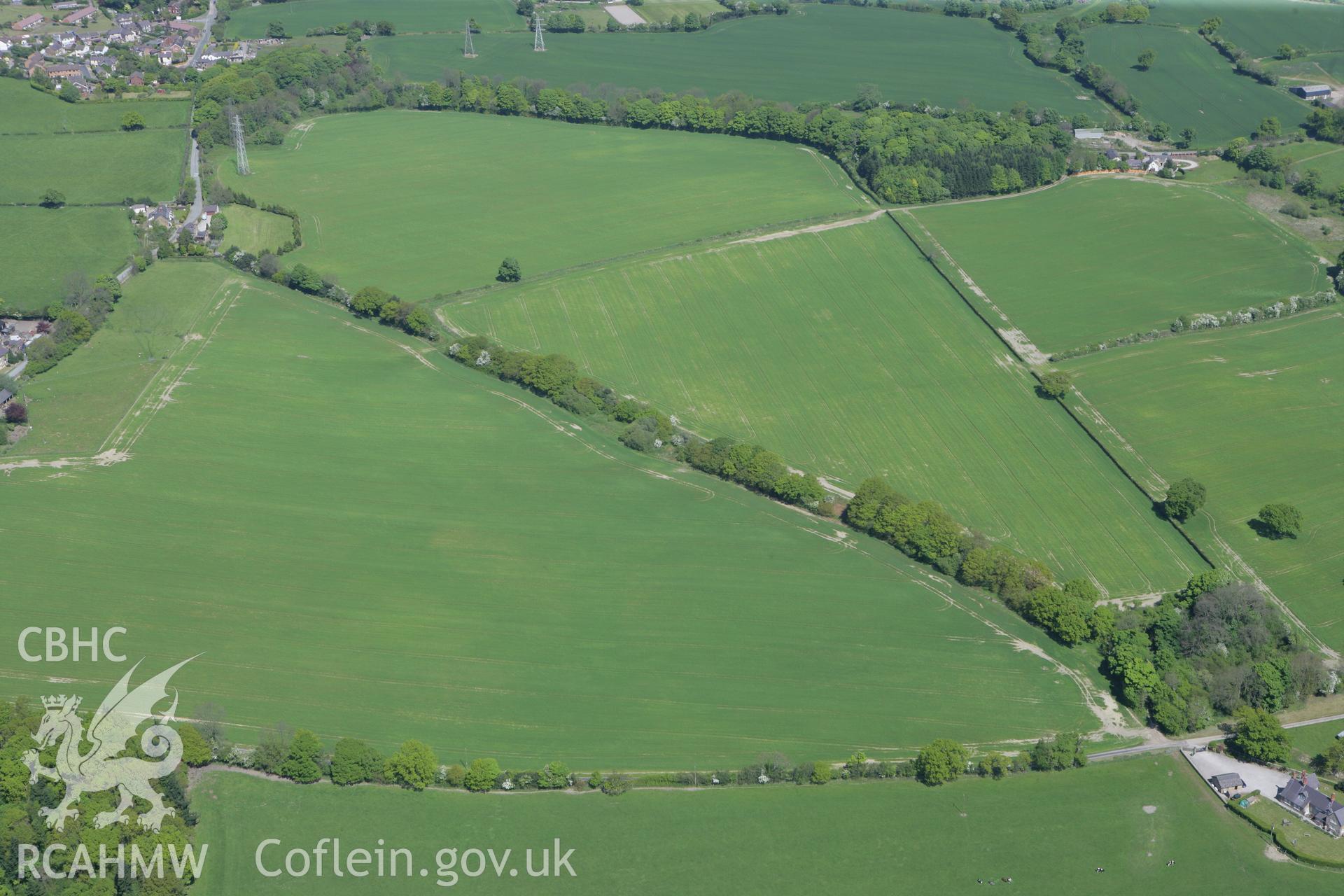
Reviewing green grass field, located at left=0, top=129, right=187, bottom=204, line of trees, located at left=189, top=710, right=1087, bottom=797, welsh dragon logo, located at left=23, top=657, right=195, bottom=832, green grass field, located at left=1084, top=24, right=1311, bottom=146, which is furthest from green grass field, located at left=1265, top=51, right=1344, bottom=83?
welsh dragon logo, located at left=23, top=657, right=195, bottom=832

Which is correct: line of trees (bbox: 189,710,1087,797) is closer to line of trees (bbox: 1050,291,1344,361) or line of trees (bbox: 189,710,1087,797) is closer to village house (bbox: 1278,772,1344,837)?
village house (bbox: 1278,772,1344,837)

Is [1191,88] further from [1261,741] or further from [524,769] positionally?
[524,769]

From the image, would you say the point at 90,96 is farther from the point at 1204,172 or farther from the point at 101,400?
the point at 1204,172

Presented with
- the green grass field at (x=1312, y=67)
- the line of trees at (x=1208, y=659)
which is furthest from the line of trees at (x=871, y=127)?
the line of trees at (x=1208, y=659)

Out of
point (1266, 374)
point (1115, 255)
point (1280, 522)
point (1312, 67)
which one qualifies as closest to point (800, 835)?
point (1280, 522)

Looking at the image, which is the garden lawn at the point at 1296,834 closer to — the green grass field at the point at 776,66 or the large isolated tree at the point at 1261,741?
the large isolated tree at the point at 1261,741

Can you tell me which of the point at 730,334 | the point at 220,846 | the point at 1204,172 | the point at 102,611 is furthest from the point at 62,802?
the point at 1204,172
